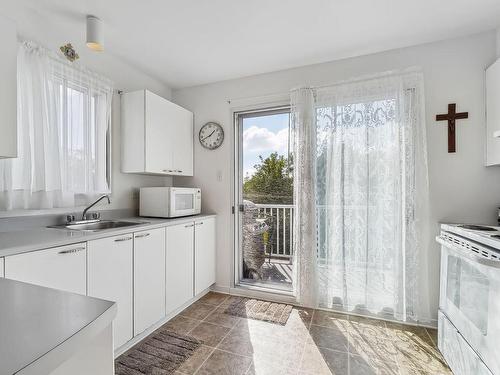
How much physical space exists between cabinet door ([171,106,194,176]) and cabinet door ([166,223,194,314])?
0.73 meters

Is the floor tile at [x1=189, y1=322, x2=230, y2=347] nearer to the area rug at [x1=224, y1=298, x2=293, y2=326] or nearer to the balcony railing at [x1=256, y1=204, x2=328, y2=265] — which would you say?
the area rug at [x1=224, y1=298, x2=293, y2=326]

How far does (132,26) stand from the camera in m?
2.05

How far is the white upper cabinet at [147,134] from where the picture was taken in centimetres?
251

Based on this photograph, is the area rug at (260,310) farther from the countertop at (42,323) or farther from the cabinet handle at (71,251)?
the countertop at (42,323)

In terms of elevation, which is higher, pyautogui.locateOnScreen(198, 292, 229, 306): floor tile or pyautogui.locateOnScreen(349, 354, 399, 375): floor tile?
pyautogui.locateOnScreen(349, 354, 399, 375): floor tile

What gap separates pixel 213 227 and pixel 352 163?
5.54 feet

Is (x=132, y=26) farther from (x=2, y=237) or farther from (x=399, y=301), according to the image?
(x=399, y=301)

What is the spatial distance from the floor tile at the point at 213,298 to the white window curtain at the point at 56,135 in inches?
60.7

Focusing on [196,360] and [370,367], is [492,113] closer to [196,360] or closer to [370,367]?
[370,367]

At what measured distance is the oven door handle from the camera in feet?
4.37

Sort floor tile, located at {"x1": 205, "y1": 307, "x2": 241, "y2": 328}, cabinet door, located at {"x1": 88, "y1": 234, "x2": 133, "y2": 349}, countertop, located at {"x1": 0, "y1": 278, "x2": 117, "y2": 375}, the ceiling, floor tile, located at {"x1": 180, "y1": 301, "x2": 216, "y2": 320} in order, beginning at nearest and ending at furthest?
countertop, located at {"x1": 0, "y1": 278, "x2": 117, "y2": 375} → cabinet door, located at {"x1": 88, "y1": 234, "x2": 133, "y2": 349} → the ceiling → floor tile, located at {"x1": 205, "y1": 307, "x2": 241, "y2": 328} → floor tile, located at {"x1": 180, "y1": 301, "x2": 216, "y2": 320}

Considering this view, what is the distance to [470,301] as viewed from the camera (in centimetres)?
156

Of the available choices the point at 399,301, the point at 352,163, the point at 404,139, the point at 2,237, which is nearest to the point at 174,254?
the point at 2,237

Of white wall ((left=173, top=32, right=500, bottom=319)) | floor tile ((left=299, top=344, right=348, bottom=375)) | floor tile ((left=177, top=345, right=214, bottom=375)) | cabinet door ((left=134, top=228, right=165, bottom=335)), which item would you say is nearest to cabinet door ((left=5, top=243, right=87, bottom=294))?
cabinet door ((left=134, top=228, right=165, bottom=335))
